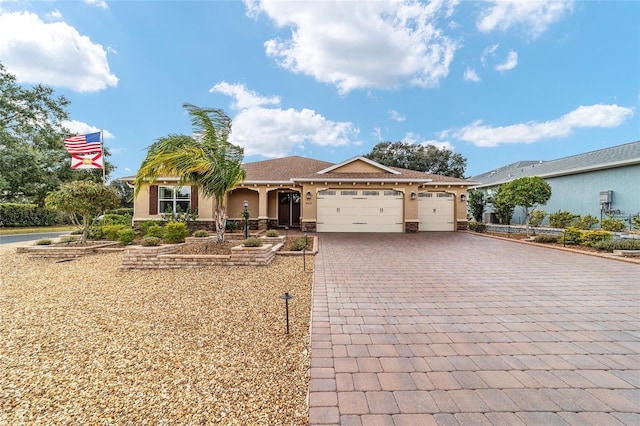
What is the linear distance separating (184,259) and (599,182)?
2034 centimetres

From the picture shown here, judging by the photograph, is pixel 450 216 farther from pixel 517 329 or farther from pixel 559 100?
pixel 517 329

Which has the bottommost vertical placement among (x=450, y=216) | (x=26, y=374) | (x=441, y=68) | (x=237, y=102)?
(x=26, y=374)

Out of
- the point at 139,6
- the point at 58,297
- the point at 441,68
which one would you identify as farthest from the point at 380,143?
the point at 58,297

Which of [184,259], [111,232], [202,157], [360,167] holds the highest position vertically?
[360,167]

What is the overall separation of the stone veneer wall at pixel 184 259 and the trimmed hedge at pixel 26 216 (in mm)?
21542

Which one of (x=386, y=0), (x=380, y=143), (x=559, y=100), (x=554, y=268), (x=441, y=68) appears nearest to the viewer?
(x=554, y=268)

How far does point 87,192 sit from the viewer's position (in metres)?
8.55

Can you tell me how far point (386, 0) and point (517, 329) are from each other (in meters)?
11.2

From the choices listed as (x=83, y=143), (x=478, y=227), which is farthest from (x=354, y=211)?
(x=83, y=143)

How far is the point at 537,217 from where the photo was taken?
594 inches

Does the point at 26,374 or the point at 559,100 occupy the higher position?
the point at 559,100

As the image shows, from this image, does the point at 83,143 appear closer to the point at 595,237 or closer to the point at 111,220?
the point at 111,220

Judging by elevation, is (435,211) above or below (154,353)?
above

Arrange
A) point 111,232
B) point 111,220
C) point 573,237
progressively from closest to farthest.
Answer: point 573,237 → point 111,232 → point 111,220
